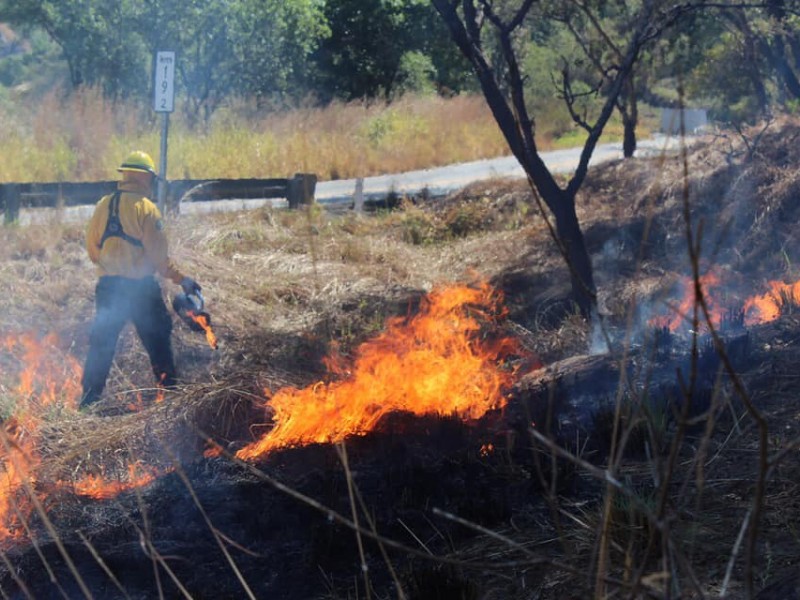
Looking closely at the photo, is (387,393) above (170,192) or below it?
below

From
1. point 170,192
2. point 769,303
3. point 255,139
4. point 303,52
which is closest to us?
point 769,303

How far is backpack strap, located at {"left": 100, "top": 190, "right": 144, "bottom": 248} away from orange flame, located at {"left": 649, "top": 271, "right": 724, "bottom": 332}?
12.9 ft

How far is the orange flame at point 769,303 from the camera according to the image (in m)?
7.95

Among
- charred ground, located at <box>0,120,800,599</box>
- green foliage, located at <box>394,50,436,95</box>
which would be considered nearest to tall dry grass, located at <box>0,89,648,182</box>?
green foliage, located at <box>394,50,436,95</box>

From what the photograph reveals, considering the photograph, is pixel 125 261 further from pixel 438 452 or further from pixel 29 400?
pixel 438 452

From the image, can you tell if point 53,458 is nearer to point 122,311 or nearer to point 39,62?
point 122,311

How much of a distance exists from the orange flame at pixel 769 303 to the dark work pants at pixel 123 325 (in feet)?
14.8

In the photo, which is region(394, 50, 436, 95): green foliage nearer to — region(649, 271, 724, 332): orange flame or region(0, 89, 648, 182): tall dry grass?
region(0, 89, 648, 182): tall dry grass

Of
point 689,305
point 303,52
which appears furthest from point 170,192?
point 303,52

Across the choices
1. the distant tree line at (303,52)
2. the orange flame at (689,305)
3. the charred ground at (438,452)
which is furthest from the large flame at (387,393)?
the distant tree line at (303,52)

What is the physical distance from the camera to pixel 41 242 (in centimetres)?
1217

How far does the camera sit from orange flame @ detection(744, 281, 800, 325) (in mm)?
7953

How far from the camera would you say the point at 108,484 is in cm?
595

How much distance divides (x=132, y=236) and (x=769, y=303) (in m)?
5.15
